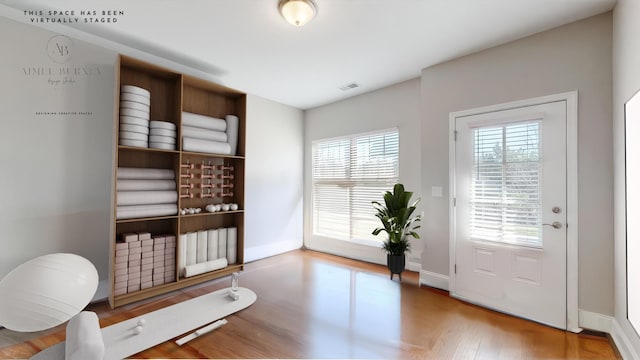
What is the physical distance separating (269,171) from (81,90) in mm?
2581

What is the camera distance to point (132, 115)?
2762mm

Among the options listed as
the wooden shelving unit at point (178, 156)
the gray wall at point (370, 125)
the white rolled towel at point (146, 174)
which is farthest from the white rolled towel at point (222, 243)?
the gray wall at point (370, 125)

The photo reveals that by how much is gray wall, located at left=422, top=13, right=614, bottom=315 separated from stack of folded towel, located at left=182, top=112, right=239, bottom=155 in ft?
9.34

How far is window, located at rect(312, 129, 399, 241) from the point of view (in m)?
4.23

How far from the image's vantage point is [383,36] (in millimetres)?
2695

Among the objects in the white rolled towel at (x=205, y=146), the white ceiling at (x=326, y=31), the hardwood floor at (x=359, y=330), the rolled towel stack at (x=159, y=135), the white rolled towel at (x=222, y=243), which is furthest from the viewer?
the white rolled towel at (x=222, y=243)

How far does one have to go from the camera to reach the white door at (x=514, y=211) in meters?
2.45

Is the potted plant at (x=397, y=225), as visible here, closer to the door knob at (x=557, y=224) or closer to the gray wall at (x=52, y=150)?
the door knob at (x=557, y=224)

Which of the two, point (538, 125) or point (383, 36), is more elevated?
point (383, 36)

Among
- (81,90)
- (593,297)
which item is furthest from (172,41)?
(593,297)

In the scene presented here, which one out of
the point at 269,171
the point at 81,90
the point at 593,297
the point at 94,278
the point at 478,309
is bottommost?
the point at 478,309

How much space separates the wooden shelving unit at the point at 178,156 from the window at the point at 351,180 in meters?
1.70

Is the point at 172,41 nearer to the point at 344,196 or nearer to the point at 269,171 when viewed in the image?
the point at 269,171

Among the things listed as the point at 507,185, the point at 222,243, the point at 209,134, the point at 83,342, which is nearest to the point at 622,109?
the point at 507,185
